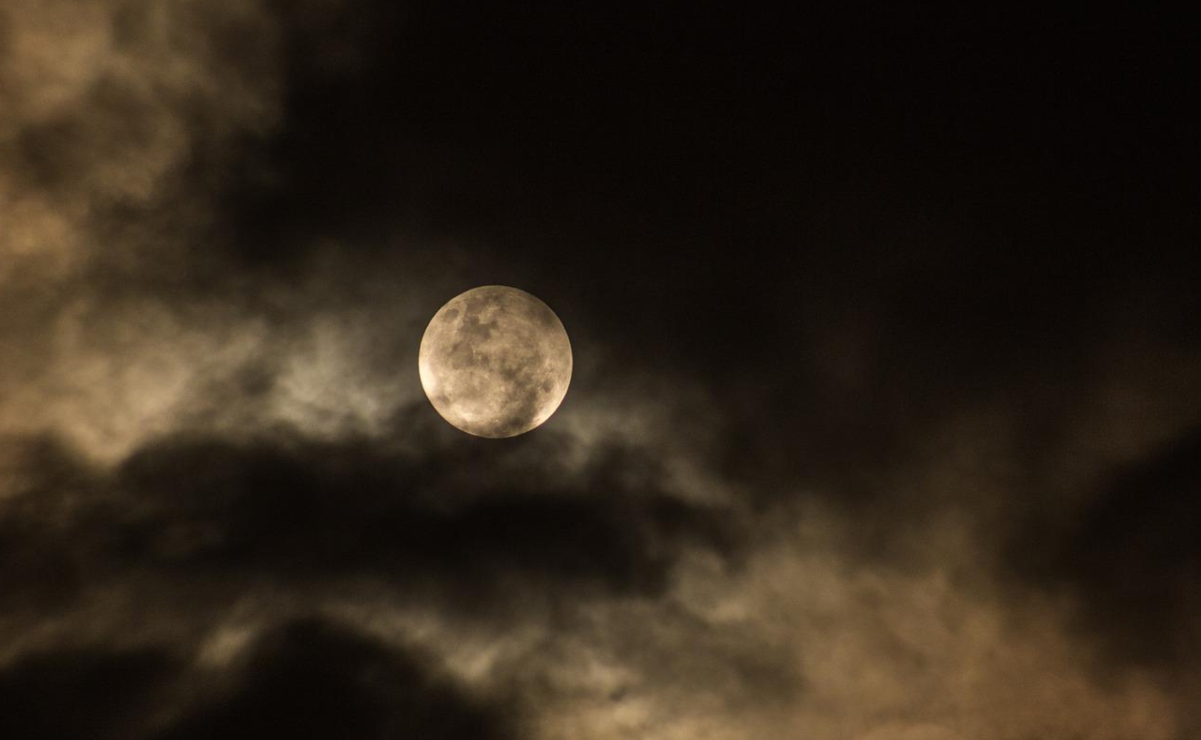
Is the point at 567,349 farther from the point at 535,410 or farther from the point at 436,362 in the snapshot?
the point at 436,362

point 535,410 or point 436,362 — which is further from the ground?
point 436,362

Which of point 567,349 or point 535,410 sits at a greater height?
point 567,349

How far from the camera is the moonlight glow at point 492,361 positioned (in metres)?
20.9

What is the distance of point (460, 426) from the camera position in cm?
2208

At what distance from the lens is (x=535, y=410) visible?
2223 centimetres

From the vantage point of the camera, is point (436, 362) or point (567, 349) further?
point (567, 349)

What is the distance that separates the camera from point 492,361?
20891mm

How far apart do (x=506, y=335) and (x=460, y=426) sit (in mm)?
5005

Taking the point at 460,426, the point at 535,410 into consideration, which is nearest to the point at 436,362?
the point at 460,426

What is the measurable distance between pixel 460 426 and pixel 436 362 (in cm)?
322

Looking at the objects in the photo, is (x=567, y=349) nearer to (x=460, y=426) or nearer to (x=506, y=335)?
(x=506, y=335)

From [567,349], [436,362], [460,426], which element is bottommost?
[460,426]

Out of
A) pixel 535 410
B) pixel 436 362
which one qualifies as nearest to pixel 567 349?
pixel 535 410

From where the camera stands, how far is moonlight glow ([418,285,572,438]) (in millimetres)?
20906
